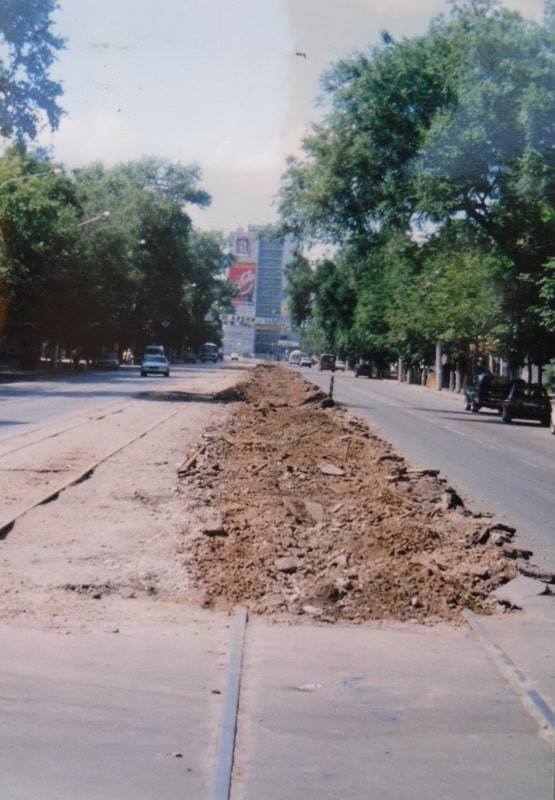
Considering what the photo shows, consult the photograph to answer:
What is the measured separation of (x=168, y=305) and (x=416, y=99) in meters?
60.6

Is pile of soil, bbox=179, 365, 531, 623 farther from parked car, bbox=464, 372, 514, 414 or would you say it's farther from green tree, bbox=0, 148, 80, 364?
green tree, bbox=0, 148, 80, 364

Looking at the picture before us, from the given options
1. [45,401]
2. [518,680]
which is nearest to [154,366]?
[45,401]

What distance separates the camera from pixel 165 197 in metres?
100

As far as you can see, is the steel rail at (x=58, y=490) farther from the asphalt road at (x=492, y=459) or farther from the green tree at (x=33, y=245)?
the green tree at (x=33, y=245)

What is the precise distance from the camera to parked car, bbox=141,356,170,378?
2931 inches

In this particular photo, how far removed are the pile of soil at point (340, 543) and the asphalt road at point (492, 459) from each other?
58cm

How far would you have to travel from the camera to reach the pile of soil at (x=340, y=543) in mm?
9055

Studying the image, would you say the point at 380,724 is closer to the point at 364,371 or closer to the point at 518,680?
the point at 518,680

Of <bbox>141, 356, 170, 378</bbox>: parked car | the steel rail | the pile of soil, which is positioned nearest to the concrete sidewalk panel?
the pile of soil

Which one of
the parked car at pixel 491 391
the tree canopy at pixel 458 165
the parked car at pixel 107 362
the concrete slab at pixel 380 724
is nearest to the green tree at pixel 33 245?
the tree canopy at pixel 458 165

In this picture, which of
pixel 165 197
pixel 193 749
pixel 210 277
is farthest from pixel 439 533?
pixel 210 277

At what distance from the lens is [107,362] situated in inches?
3435

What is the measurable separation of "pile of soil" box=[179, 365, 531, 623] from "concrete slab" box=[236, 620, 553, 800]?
1.02 metres

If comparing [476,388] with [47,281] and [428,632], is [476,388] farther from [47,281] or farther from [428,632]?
[428,632]
